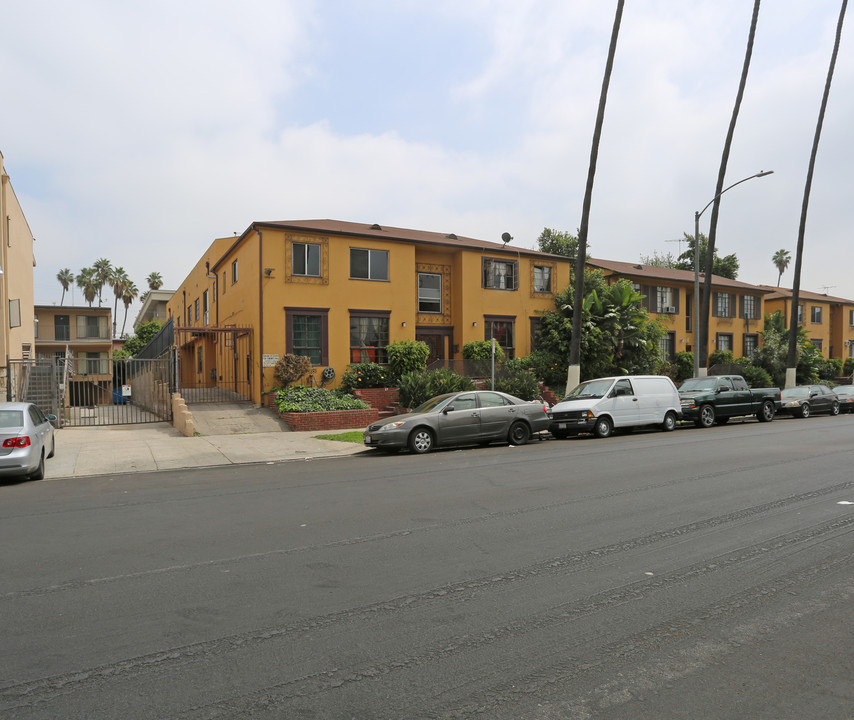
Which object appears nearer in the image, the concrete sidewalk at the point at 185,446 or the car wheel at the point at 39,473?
the car wheel at the point at 39,473

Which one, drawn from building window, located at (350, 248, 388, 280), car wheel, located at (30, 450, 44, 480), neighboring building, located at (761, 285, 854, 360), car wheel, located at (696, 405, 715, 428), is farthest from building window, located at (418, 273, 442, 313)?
neighboring building, located at (761, 285, 854, 360)

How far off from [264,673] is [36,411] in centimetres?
1129

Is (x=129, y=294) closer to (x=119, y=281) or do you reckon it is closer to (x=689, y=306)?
(x=119, y=281)

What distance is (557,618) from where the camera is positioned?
4387mm

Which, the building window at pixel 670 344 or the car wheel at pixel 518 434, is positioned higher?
the building window at pixel 670 344

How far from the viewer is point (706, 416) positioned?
2041 centimetres

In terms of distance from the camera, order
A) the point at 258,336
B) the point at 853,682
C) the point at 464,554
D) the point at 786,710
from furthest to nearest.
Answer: the point at 258,336 < the point at 464,554 < the point at 853,682 < the point at 786,710

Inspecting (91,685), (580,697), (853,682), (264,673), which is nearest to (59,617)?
(91,685)

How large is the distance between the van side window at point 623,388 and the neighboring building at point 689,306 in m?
16.2

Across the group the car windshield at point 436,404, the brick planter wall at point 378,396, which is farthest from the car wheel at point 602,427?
the brick planter wall at point 378,396

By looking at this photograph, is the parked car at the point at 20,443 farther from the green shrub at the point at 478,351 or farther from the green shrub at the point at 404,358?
the green shrub at the point at 478,351

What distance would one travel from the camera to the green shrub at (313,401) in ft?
64.5

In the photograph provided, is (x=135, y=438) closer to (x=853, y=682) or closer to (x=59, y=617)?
(x=59, y=617)

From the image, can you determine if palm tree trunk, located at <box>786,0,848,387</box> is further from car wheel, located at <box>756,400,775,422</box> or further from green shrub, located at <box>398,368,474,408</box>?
green shrub, located at <box>398,368,474,408</box>
